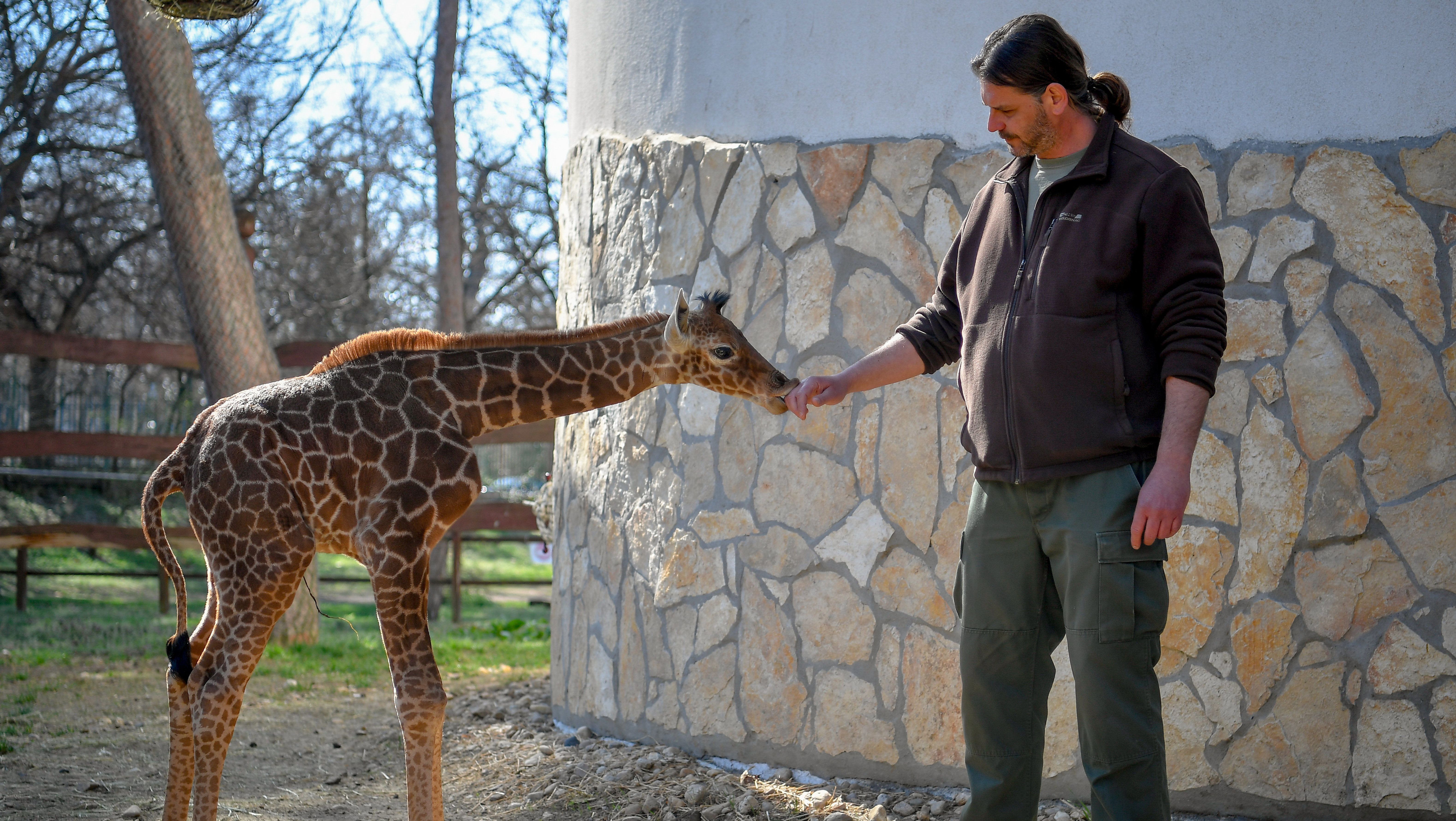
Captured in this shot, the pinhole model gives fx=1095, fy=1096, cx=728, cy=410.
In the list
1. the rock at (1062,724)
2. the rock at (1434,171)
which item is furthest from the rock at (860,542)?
the rock at (1434,171)

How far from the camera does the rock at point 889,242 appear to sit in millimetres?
4504

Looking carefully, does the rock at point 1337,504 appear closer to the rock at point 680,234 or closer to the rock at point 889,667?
the rock at point 889,667

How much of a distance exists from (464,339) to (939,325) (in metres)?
1.54

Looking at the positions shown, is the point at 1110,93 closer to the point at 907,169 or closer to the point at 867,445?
the point at 907,169

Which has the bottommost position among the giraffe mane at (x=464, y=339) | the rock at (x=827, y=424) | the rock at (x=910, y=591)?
the rock at (x=910, y=591)

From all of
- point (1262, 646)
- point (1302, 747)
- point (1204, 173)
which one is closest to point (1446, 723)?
point (1302, 747)

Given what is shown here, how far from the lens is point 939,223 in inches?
177

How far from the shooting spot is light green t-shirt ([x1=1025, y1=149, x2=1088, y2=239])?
2.75m

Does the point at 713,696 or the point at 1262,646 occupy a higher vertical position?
the point at 1262,646

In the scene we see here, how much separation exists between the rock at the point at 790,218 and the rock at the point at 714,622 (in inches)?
62.2

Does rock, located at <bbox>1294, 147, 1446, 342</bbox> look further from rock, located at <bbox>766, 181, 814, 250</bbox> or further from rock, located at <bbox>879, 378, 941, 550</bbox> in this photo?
rock, located at <bbox>766, 181, 814, 250</bbox>

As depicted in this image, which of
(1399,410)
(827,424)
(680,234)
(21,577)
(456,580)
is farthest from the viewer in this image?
(456,580)

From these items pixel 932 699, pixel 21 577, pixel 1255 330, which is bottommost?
pixel 21 577

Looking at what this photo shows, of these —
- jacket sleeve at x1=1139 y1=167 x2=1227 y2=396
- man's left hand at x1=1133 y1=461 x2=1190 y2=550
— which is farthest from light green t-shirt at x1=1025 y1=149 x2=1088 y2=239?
man's left hand at x1=1133 y1=461 x2=1190 y2=550
